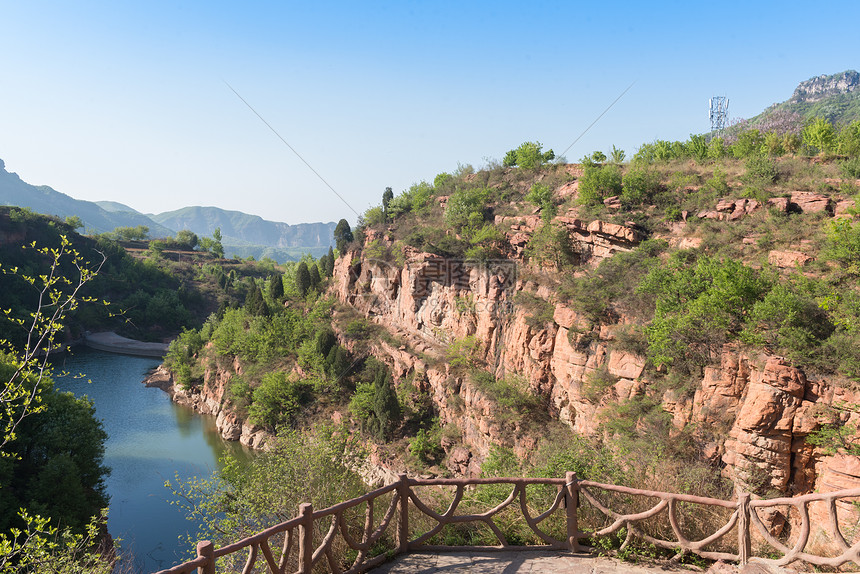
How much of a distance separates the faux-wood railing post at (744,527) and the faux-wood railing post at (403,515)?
3.99 meters

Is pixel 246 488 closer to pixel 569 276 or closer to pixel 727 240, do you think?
pixel 569 276

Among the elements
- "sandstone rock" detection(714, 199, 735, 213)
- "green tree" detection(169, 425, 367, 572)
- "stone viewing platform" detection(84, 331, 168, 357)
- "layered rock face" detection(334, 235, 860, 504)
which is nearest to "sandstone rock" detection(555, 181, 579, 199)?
"layered rock face" detection(334, 235, 860, 504)

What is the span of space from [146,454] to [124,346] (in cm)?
3400

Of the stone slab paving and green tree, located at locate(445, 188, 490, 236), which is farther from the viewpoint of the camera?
green tree, located at locate(445, 188, 490, 236)

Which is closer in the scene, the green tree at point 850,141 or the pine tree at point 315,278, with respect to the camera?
the green tree at point 850,141

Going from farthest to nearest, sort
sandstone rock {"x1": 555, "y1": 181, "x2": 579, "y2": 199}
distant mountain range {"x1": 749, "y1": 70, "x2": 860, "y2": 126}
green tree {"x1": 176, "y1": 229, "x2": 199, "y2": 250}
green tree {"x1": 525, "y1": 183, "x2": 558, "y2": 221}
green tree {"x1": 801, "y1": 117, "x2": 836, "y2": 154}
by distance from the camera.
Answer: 1. green tree {"x1": 176, "y1": 229, "x2": 199, "y2": 250}
2. distant mountain range {"x1": 749, "y1": 70, "x2": 860, "y2": 126}
3. sandstone rock {"x1": 555, "y1": 181, "x2": 579, "y2": 199}
4. green tree {"x1": 525, "y1": 183, "x2": 558, "y2": 221}
5. green tree {"x1": 801, "y1": 117, "x2": 836, "y2": 154}

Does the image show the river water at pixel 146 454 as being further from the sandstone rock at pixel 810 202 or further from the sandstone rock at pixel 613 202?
the sandstone rock at pixel 810 202

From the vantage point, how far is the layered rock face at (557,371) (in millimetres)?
10414

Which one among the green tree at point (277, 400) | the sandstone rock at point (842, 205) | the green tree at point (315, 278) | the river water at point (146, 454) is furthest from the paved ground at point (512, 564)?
the green tree at point (315, 278)

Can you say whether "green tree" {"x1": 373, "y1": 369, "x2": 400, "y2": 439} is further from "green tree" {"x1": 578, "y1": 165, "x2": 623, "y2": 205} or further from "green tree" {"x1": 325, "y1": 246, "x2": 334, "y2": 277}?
"green tree" {"x1": 325, "y1": 246, "x2": 334, "y2": 277}

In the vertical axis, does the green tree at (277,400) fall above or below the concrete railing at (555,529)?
below

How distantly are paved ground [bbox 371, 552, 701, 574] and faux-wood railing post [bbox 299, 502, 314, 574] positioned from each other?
1.01m

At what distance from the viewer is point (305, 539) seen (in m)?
5.37

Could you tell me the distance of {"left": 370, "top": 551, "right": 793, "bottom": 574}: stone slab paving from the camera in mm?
5898
